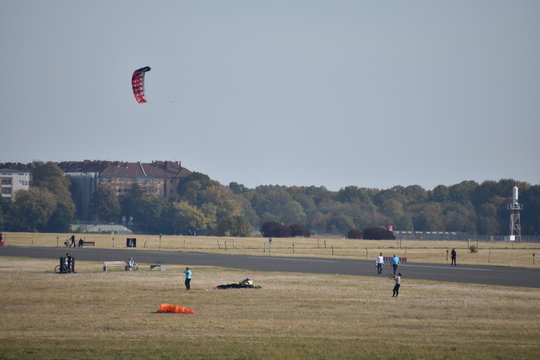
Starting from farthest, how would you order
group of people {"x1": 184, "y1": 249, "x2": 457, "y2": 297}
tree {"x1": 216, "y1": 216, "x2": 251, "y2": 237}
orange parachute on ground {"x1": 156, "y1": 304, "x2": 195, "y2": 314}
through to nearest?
tree {"x1": 216, "y1": 216, "x2": 251, "y2": 237}, group of people {"x1": 184, "y1": 249, "x2": 457, "y2": 297}, orange parachute on ground {"x1": 156, "y1": 304, "x2": 195, "y2": 314}

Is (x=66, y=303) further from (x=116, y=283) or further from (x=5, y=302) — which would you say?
(x=116, y=283)

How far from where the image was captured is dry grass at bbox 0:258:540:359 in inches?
1155

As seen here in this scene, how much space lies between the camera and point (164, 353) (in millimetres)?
28641

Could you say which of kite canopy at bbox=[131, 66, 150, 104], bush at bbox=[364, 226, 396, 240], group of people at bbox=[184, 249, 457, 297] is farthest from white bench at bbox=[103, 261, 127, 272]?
bush at bbox=[364, 226, 396, 240]

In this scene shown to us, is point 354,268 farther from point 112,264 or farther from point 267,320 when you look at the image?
point 267,320

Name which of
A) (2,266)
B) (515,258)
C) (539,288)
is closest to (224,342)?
(539,288)

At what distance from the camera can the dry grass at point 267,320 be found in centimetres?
2934

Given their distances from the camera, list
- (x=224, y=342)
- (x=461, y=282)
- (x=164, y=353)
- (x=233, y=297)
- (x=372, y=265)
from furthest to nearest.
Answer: (x=372, y=265) < (x=461, y=282) < (x=233, y=297) < (x=224, y=342) < (x=164, y=353)

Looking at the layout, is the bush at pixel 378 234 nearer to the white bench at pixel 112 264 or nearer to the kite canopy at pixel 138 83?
the kite canopy at pixel 138 83

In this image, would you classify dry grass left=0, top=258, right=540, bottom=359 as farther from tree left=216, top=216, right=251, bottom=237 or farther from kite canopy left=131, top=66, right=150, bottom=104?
tree left=216, top=216, right=251, bottom=237

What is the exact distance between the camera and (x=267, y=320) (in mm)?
37656

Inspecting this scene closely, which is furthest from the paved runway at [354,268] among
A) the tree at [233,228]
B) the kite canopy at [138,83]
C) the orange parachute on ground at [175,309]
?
the tree at [233,228]

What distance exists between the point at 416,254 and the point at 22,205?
105941 mm

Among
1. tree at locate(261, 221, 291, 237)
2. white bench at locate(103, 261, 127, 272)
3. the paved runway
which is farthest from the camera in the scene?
tree at locate(261, 221, 291, 237)
